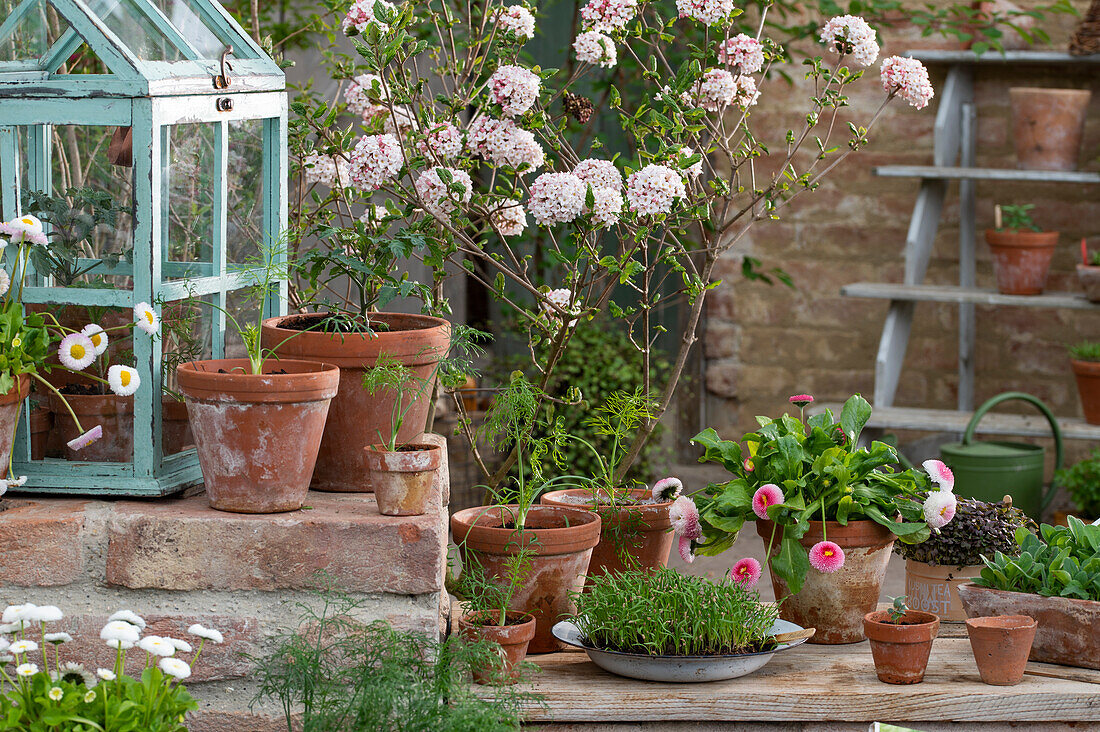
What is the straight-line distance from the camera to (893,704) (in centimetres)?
166

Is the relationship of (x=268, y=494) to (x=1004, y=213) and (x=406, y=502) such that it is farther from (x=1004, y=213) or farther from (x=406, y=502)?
(x=1004, y=213)

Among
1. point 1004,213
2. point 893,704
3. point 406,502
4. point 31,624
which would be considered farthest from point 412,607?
point 1004,213

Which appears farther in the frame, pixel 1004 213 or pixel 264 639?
pixel 1004 213

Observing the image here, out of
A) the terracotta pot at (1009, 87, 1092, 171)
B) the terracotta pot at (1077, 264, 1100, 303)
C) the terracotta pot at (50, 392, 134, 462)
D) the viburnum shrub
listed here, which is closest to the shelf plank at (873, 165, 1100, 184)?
the terracotta pot at (1009, 87, 1092, 171)

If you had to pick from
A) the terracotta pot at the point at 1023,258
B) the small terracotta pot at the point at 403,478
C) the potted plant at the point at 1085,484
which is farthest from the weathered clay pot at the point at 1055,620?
the terracotta pot at the point at 1023,258

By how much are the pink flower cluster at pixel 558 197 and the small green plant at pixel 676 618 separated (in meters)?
0.69

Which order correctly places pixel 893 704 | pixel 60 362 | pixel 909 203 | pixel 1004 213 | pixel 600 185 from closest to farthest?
pixel 893 704, pixel 60 362, pixel 600 185, pixel 1004 213, pixel 909 203

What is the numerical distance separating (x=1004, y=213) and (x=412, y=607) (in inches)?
142

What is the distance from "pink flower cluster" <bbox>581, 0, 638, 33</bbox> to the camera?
2.42 metres

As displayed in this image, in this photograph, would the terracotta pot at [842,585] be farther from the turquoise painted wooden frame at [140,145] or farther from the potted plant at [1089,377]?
the potted plant at [1089,377]

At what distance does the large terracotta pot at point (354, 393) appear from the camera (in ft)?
6.10

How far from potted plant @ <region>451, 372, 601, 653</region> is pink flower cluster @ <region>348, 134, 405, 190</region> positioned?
526 millimetres

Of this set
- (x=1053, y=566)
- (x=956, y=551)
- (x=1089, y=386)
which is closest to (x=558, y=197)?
(x=956, y=551)

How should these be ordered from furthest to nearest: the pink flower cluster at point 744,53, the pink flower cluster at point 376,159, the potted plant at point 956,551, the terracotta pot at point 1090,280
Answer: the terracotta pot at point 1090,280, the pink flower cluster at point 744,53, the pink flower cluster at point 376,159, the potted plant at point 956,551
